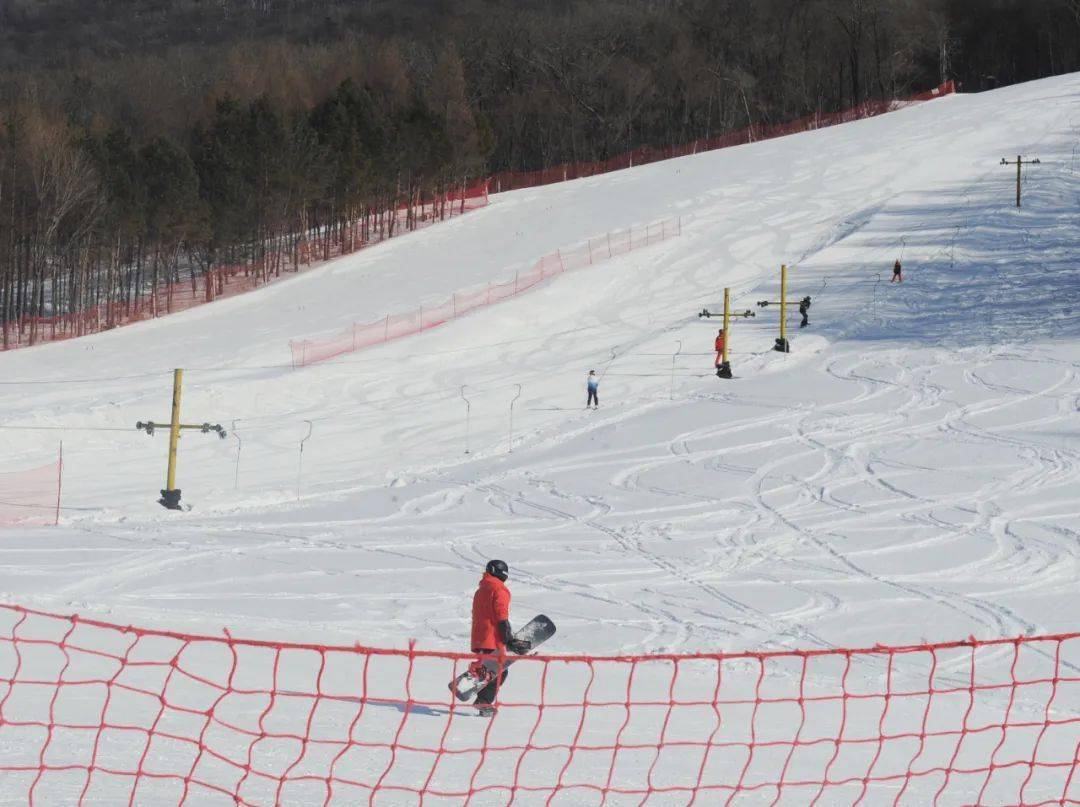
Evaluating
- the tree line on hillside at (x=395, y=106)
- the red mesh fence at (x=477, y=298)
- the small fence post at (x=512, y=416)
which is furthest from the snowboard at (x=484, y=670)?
the tree line on hillside at (x=395, y=106)

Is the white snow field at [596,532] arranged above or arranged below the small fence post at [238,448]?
above

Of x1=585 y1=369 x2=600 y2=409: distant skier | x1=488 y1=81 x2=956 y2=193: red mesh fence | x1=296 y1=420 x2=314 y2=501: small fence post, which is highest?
x1=488 y1=81 x2=956 y2=193: red mesh fence

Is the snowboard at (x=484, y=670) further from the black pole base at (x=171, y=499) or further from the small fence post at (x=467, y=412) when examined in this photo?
the small fence post at (x=467, y=412)

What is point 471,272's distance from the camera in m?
43.5

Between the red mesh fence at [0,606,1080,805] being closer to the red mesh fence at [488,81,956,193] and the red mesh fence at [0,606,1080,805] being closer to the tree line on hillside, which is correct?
the tree line on hillside

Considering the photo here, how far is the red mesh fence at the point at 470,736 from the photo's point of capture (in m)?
6.61

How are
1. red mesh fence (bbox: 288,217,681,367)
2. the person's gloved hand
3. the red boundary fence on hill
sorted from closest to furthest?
the person's gloved hand < red mesh fence (bbox: 288,217,681,367) < the red boundary fence on hill

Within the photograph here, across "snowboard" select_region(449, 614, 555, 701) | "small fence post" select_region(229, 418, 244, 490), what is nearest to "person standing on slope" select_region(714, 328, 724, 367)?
"small fence post" select_region(229, 418, 244, 490)

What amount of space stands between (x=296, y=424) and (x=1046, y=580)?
603 inches

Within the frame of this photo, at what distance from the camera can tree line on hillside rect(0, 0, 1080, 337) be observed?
50.1 meters

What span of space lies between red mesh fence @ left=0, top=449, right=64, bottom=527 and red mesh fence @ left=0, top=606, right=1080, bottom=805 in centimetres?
774

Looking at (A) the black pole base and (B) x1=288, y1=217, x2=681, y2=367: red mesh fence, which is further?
(B) x1=288, y1=217, x2=681, y2=367: red mesh fence

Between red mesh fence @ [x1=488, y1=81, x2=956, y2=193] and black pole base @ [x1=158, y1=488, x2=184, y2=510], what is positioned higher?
red mesh fence @ [x1=488, y1=81, x2=956, y2=193]

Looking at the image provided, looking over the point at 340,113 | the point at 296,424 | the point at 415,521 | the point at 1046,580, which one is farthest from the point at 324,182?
the point at 1046,580
